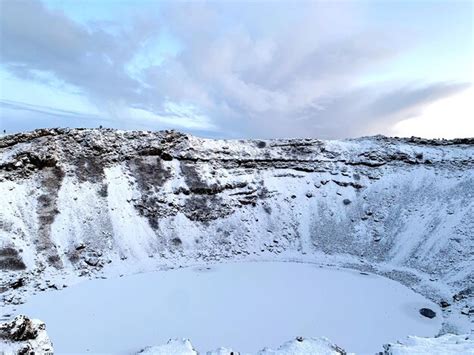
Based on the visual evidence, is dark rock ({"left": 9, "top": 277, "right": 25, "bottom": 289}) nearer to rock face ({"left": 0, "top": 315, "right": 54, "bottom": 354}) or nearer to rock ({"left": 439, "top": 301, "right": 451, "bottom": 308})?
rock face ({"left": 0, "top": 315, "right": 54, "bottom": 354})

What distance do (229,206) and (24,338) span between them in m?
36.1

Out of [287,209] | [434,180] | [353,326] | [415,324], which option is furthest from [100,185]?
[434,180]

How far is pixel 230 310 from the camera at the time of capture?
1187 inches

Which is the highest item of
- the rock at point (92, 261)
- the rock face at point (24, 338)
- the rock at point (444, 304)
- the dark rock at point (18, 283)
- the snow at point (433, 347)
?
the snow at point (433, 347)

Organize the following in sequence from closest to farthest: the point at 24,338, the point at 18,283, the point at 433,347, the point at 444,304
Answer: the point at 24,338 < the point at 433,347 < the point at 444,304 < the point at 18,283

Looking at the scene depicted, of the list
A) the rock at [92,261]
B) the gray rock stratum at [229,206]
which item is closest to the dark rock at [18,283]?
the gray rock stratum at [229,206]

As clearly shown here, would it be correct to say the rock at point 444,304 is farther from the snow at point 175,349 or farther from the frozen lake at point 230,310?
the snow at point 175,349

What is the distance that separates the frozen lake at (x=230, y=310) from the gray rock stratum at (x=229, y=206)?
13.4 ft

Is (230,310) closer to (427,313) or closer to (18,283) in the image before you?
(427,313)

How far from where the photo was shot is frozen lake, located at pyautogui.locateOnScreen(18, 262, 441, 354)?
25.7 m

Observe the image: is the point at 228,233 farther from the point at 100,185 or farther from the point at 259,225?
the point at 100,185

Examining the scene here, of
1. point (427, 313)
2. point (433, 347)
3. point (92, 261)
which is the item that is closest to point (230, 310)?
point (427, 313)

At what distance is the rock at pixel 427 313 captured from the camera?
30.5 m

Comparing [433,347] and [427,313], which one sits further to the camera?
[427,313]
